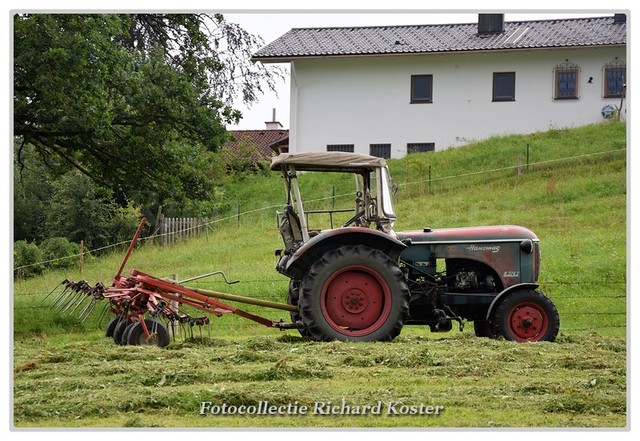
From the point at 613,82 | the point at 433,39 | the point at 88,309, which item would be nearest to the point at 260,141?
the point at 433,39

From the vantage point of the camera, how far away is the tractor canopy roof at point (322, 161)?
11562mm

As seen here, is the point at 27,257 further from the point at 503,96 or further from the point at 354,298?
the point at 503,96

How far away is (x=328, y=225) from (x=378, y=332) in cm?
255

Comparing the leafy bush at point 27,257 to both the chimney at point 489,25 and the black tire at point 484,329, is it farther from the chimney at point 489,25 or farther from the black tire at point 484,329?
the chimney at point 489,25

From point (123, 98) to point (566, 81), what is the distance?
64.7 feet

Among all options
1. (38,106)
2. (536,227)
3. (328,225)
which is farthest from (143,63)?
(536,227)

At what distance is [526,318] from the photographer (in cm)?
1209

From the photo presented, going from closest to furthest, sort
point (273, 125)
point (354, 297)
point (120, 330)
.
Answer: point (354, 297) < point (120, 330) < point (273, 125)

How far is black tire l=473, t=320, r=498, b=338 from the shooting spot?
1227 cm

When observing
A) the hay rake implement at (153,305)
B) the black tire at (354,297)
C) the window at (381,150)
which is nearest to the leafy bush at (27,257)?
the hay rake implement at (153,305)

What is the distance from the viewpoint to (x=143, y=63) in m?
18.5

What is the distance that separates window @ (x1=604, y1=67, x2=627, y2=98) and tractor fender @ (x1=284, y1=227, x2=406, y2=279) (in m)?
24.0

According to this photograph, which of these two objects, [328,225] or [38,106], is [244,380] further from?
[38,106]

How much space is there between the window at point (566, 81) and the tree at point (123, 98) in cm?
1558
